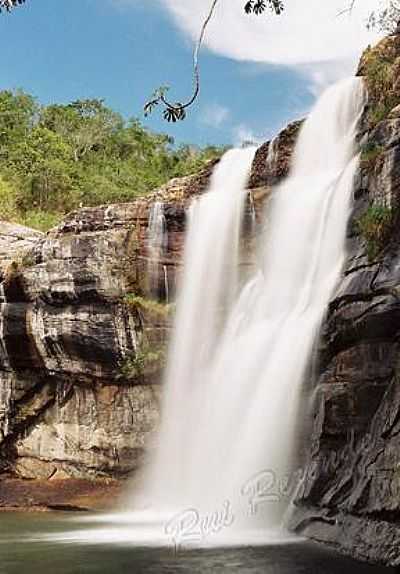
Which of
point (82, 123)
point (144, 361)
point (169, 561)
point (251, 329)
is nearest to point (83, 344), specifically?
point (144, 361)

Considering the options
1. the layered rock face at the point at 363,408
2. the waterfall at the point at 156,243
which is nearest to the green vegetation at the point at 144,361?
the waterfall at the point at 156,243

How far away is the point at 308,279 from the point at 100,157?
37260 millimetres

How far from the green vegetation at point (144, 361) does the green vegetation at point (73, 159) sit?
16468mm

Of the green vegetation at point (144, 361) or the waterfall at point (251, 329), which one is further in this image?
the green vegetation at point (144, 361)

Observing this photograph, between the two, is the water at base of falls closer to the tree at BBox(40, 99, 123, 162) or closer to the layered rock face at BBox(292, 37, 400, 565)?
the layered rock face at BBox(292, 37, 400, 565)

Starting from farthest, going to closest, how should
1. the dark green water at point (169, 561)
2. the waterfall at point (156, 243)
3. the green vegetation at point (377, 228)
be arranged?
1. the waterfall at point (156, 243)
2. the green vegetation at point (377, 228)
3. the dark green water at point (169, 561)

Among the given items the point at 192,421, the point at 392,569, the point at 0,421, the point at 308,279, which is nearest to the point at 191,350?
the point at 192,421

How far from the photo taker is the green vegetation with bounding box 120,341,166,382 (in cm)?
2412

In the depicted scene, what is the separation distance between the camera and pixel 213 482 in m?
18.7

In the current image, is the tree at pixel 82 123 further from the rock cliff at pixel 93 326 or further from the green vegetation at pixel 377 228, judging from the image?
the green vegetation at pixel 377 228

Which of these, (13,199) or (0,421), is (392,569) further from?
(13,199)

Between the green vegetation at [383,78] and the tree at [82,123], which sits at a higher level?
the tree at [82,123]

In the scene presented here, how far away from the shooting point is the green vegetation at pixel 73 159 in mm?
43000

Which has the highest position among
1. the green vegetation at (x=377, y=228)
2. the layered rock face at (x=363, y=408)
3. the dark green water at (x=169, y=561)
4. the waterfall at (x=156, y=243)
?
the waterfall at (x=156, y=243)
